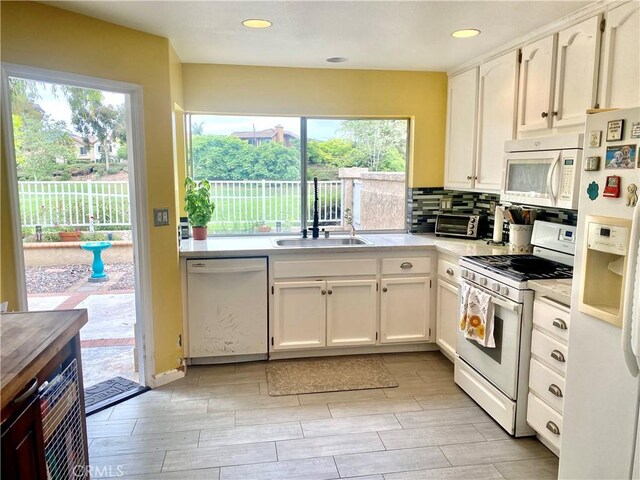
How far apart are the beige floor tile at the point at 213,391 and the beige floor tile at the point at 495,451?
1.33 meters

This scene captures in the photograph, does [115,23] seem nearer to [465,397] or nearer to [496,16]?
[496,16]

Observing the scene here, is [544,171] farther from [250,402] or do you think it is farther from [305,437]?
[250,402]

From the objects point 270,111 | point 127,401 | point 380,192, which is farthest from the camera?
point 380,192

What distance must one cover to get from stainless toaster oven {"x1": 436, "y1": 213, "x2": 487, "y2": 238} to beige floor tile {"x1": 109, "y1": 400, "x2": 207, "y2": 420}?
2.42m

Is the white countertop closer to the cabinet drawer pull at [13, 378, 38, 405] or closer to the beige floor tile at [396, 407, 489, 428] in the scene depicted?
the beige floor tile at [396, 407, 489, 428]

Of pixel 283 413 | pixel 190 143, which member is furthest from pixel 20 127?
pixel 283 413

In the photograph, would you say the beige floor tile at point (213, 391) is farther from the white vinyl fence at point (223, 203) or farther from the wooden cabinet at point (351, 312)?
the white vinyl fence at point (223, 203)

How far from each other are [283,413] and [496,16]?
2659 millimetres

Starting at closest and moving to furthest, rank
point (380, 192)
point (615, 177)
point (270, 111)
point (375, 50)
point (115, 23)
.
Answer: point (615, 177) → point (115, 23) → point (375, 50) → point (270, 111) → point (380, 192)

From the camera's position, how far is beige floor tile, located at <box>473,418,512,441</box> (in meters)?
2.55

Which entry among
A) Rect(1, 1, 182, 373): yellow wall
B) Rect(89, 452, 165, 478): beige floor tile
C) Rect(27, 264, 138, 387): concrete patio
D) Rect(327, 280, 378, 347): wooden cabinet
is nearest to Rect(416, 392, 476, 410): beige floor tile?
Rect(327, 280, 378, 347): wooden cabinet

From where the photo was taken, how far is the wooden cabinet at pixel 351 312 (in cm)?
354

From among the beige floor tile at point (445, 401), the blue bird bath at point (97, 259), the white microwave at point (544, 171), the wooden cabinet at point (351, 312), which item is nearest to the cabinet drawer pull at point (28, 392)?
the beige floor tile at point (445, 401)

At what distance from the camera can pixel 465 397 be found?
3.00 metres
